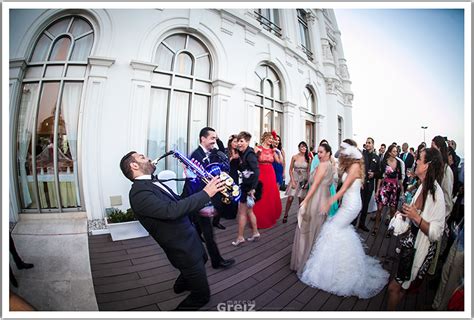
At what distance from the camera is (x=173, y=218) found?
2.85 ft

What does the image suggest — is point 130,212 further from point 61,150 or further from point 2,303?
point 2,303

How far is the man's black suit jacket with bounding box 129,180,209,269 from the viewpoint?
0.86 m

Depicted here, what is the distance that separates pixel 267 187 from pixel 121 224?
2.92 feet

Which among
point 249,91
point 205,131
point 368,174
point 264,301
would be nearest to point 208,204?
point 205,131

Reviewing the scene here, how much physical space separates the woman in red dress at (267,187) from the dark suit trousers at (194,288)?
0.46m

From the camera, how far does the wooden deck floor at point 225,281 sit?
89 cm

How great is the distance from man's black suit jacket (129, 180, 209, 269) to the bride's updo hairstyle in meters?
1.06

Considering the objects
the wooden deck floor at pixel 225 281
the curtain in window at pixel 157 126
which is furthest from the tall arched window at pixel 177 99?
the wooden deck floor at pixel 225 281

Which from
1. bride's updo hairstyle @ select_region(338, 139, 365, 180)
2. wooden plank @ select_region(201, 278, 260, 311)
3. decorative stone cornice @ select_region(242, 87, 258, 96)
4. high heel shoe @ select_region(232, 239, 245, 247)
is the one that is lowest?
wooden plank @ select_region(201, 278, 260, 311)

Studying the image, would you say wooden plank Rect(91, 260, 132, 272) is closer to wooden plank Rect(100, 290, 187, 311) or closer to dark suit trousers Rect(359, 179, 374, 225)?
wooden plank Rect(100, 290, 187, 311)

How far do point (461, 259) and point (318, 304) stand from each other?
107 cm

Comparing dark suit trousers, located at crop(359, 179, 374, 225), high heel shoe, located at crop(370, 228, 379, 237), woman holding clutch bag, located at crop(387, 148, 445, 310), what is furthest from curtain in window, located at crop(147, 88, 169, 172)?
high heel shoe, located at crop(370, 228, 379, 237)

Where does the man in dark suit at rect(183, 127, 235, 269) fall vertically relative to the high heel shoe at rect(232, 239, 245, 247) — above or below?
above

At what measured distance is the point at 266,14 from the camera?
110 cm
